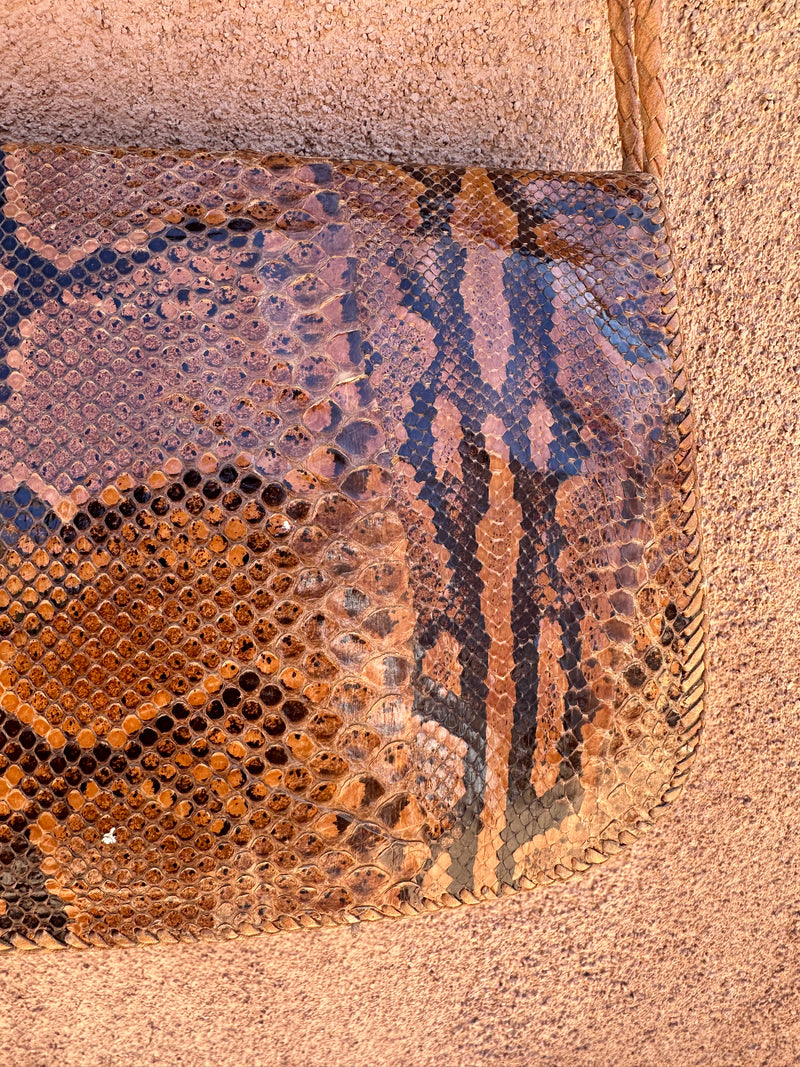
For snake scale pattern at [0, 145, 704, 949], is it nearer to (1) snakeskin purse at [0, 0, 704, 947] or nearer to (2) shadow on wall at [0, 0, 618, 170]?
(1) snakeskin purse at [0, 0, 704, 947]

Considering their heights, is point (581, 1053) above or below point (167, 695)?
below

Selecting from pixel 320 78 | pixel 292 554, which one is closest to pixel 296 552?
pixel 292 554

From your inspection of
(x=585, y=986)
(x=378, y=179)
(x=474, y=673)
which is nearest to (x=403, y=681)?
(x=474, y=673)

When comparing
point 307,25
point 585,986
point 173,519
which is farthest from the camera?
point 585,986

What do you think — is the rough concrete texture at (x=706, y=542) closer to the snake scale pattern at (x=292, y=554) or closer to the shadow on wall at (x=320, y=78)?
the shadow on wall at (x=320, y=78)

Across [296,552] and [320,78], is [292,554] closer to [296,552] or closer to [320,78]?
[296,552]

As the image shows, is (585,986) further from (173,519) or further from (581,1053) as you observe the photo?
(173,519)
